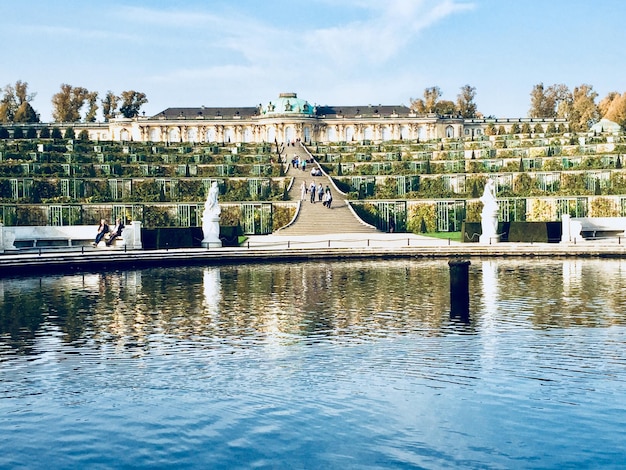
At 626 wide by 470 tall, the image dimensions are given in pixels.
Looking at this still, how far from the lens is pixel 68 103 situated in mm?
147250

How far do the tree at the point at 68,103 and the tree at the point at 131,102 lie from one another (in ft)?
22.5

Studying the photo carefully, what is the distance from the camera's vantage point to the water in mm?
13320

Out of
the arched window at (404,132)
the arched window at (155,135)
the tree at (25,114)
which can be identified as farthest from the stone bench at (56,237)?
the arched window at (404,132)

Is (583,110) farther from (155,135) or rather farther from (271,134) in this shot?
(155,135)

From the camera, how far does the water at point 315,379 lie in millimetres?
13320

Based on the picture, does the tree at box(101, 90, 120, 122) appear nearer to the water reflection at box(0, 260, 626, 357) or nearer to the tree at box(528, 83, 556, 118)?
the tree at box(528, 83, 556, 118)

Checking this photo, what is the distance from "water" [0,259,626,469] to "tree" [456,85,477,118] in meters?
132

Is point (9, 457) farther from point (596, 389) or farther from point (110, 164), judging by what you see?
point (110, 164)

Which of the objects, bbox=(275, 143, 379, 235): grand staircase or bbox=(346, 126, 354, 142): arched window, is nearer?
bbox=(275, 143, 379, 235): grand staircase

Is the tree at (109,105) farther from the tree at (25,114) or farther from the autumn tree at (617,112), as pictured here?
the autumn tree at (617,112)

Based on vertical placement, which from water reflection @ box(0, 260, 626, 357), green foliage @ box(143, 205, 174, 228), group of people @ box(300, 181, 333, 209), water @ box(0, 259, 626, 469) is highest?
group of people @ box(300, 181, 333, 209)

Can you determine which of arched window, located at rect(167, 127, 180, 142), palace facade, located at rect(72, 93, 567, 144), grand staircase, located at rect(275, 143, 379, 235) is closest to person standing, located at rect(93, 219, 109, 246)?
grand staircase, located at rect(275, 143, 379, 235)

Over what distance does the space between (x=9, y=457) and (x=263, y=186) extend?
5146cm

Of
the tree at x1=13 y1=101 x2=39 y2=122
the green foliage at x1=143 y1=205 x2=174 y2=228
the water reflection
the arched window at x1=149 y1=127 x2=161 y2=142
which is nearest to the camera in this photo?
the water reflection
